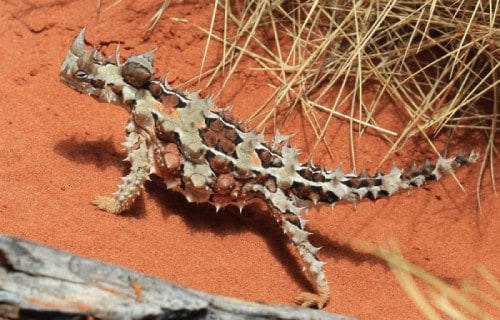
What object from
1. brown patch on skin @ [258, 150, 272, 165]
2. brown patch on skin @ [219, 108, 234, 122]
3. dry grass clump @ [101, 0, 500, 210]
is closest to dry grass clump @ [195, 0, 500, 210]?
dry grass clump @ [101, 0, 500, 210]

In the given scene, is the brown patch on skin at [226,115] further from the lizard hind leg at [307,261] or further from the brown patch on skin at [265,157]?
the lizard hind leg at [307,261]

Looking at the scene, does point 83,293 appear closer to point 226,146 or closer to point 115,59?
point 226,146

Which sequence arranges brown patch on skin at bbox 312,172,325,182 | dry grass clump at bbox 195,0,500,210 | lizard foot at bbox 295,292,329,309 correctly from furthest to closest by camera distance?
dry grass clump at bbox 195,0,500,210 → brown patch on skin at bbox 312,172,325,182 → lizard foot at bbox 295,292,329,309

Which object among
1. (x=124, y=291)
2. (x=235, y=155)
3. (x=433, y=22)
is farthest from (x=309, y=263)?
(x=433, y=22)

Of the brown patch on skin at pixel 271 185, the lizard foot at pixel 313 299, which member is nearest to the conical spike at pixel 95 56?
the brown patch on skin at pixel 271 185

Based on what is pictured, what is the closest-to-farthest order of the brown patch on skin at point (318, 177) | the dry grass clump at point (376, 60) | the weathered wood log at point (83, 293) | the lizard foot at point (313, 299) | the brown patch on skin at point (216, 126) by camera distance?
the weathered wood log at point (83, 293) → the lizard foot at point (313, 299) → the brown patch on skin at point (216, 126) → the brown patch on skin at point (318, 177) → the dry grass clump at point (376, 60)

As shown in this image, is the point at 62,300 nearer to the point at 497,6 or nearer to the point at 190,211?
the point at 190,211

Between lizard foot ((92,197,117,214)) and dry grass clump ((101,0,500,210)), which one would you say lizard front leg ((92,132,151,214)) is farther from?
dry grass clump ((101,0,500,210))
